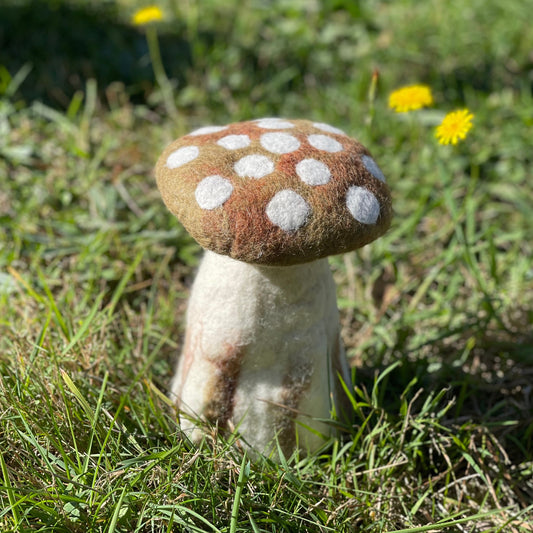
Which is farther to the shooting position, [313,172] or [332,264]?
[332,264]

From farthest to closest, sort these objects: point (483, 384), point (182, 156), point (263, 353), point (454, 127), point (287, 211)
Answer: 1. point (483, 384)
2. point (454, 127)
3. point (263, 353)
4. point (182, 156)
5. point (287, 211)

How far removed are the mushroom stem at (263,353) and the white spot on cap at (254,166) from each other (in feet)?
0.83

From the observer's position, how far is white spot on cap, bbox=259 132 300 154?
146 cm

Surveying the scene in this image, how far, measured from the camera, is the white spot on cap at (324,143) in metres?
1.51

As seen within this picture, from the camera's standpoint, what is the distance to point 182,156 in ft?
4.86

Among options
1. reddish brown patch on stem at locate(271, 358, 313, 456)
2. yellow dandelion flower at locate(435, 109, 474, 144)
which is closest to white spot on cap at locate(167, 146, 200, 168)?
reddish brown patch on stem at locate(271, 358, 313, 456)

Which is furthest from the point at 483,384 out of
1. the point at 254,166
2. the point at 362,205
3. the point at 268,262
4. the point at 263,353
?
the point at 254,166

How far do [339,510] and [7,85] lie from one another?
3.00 metres

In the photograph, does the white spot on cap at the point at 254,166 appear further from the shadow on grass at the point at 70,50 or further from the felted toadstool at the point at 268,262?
the shadow on grass at the point at 70,50

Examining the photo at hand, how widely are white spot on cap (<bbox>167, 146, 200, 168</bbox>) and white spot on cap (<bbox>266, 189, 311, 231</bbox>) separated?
→ 268 millimetres

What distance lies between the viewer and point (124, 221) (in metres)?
2.79

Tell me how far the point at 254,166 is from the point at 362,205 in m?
0.28

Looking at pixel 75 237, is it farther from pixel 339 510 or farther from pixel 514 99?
pixel 514 99

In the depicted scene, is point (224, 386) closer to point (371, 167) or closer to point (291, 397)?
point (291, 397)
